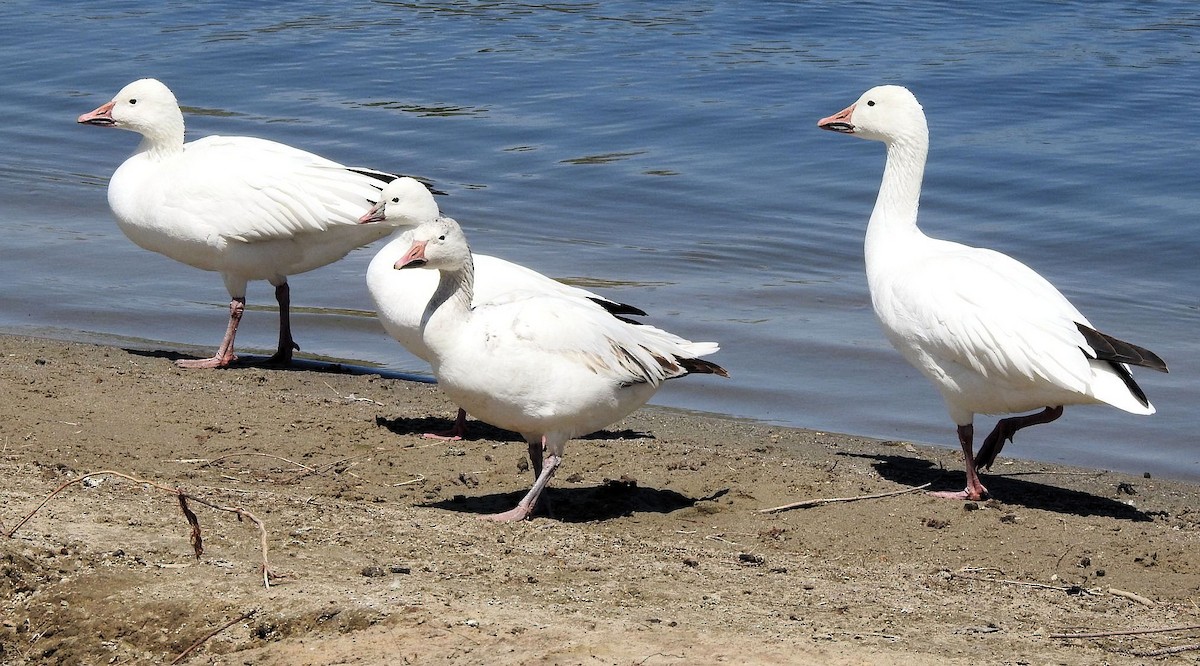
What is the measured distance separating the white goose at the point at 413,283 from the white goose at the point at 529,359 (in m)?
0.58

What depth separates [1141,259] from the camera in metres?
11.9

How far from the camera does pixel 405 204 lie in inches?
304

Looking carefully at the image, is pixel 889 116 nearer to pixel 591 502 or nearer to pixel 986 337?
pixel 986 337

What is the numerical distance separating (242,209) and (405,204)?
1775 mm

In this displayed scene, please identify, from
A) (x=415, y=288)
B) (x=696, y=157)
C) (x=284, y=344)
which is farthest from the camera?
(x=696, y=157)

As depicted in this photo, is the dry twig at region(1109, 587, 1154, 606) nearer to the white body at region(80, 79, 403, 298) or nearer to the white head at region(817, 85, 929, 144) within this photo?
the white head at region(817, 85, 929, 144)

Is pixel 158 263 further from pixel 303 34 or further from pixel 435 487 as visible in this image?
pixel 303 34

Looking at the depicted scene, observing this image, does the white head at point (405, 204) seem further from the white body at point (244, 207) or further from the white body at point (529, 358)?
the white body at point (529, 358)

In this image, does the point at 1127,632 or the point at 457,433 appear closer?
the point at 1127,632

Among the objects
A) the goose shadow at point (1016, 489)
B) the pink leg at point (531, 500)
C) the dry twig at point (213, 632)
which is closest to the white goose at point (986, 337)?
the goose shadow at point (1016, 489)

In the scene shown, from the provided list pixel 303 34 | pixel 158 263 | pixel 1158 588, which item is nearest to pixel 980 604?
pixel 1158 588

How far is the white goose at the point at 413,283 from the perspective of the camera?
7211mm

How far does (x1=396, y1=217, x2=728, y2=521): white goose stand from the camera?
5.95m

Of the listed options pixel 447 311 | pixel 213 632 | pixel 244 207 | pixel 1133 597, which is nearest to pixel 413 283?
pixel 447 311
